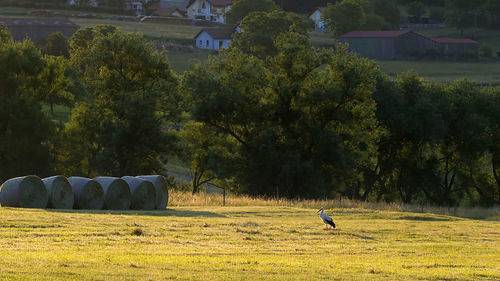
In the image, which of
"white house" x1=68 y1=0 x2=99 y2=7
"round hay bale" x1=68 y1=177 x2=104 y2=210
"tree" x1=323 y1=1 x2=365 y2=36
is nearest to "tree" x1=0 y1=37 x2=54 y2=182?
"round hay bale" x1=68 y1=177 x2=104 y2=210

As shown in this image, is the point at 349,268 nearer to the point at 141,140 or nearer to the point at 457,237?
the point at 457,237

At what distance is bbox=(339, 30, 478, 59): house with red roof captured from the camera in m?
135

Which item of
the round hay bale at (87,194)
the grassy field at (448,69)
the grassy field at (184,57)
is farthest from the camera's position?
the grassy field at (184,57)

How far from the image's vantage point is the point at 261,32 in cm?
10256

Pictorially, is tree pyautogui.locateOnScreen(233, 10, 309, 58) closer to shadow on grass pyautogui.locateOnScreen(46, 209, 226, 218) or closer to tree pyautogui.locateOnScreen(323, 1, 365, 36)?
tree pyautogui.locateOnScreen(323, 1, 365, 36)

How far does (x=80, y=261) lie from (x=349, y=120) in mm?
41810

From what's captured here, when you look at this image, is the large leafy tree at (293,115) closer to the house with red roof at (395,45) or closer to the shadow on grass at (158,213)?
the shadow on grass at (158,213)

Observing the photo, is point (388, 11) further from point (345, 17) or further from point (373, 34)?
point (373, 34)

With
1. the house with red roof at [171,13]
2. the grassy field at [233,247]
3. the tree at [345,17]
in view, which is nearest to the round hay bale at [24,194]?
the grassy field at [233,247]

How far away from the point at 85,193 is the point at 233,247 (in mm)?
13297

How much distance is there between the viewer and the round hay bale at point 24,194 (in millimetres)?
30844

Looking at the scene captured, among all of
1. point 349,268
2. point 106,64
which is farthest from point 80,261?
point 106,64

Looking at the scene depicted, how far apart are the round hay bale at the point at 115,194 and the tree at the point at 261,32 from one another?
67.1 m

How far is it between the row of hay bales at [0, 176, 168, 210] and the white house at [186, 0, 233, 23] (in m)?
159
